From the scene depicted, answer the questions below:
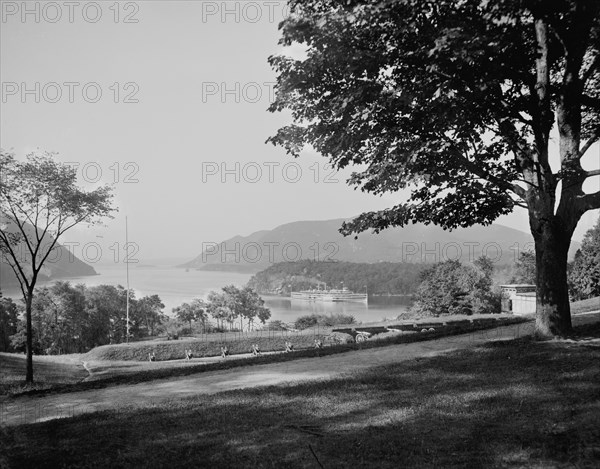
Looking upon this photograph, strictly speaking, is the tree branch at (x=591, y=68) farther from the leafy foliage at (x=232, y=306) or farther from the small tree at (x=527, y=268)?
the leafy foliage at (x=232, y=306)

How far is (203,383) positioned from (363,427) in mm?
5401

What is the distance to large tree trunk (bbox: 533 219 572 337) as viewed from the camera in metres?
11.4

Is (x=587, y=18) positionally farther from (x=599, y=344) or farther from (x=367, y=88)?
(x=599, y=344)

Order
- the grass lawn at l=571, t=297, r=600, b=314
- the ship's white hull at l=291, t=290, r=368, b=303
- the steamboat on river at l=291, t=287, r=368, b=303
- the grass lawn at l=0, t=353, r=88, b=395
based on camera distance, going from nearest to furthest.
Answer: the grass lawn at l=0, t=353, r=88, b=395
the grass lawn at l=571, t=297, r=600, b=314
the ship's white hull at l=291, t=290, r=368, b=303
the steamboat on river at l=291, t=287, r=368, b=303

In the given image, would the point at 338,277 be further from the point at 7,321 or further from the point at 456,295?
the point at 7,321

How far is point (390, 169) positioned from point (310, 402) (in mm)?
5560

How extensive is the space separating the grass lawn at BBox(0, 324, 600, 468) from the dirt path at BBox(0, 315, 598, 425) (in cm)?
106

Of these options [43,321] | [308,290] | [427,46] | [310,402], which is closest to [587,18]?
[427,46]

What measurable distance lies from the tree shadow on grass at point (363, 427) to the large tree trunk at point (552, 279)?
2.17 metres

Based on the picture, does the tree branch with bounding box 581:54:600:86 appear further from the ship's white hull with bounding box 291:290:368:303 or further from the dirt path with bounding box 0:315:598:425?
the ship's white hull with bounding box 291:290:368:303

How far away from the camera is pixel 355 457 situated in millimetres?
5277

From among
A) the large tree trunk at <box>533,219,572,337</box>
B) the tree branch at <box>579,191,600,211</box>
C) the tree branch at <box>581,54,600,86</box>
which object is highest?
the tree branch at <box>581,54,600,86</box>

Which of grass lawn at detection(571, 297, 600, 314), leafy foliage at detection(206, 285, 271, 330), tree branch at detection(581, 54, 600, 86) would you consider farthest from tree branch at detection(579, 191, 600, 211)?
leafy foliage at detection(206, 285, 271, 330)

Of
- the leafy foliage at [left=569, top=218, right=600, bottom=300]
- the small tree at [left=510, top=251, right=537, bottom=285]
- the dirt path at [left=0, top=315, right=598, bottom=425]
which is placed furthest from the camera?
the small tree at [left=510, top=251, right=537, bottom=285]
